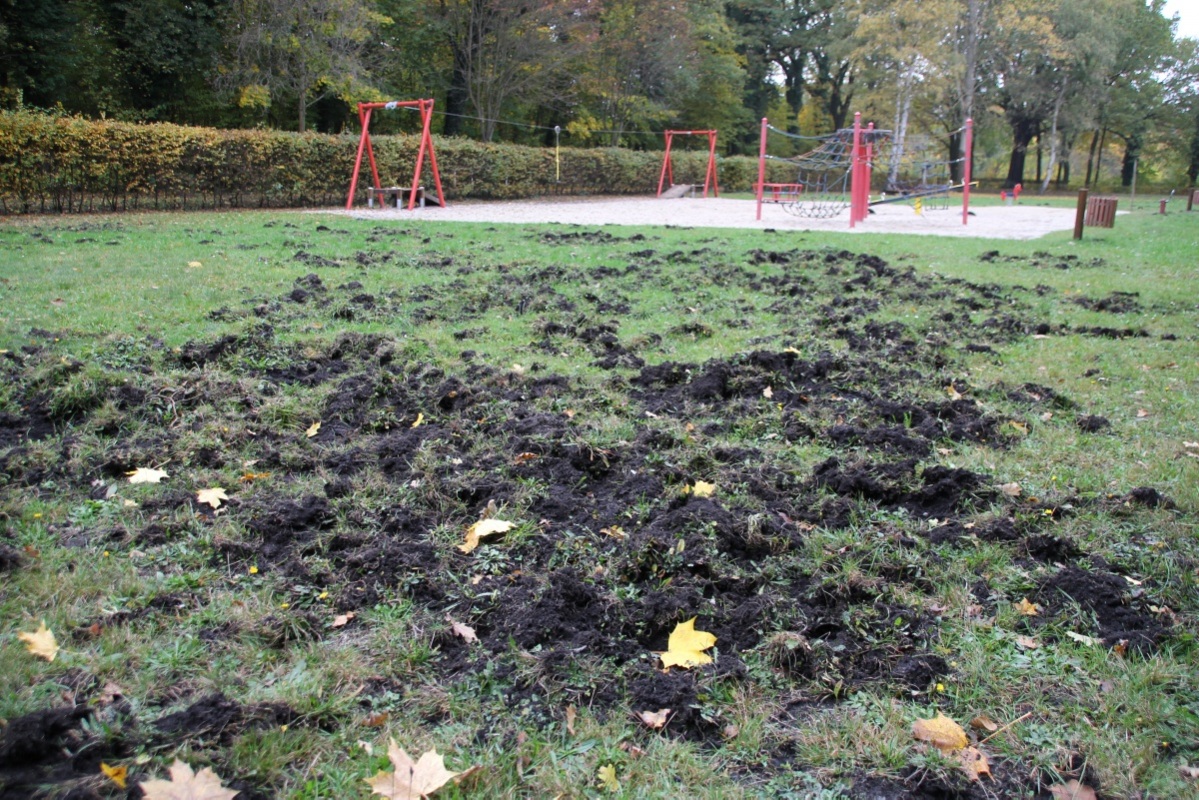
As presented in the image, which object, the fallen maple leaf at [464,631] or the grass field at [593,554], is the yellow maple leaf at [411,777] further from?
the fallen maple leaf at [464,631]

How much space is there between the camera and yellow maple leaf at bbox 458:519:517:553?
8.67 ft

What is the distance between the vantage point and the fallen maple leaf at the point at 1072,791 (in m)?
1.65

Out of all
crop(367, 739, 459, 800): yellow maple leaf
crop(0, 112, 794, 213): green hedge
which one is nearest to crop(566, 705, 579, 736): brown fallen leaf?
crop(367, 739, 459, 800): yellow maple leaf

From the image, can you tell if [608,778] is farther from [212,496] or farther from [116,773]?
[212,496]

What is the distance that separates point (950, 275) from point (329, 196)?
1438 cm

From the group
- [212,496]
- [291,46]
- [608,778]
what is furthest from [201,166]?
[608,778]

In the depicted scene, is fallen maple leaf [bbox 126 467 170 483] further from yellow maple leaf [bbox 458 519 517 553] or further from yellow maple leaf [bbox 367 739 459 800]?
yellow maple leaf [bbox 367 739 459 800]

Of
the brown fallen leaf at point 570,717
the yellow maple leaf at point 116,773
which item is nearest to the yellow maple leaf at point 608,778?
the brown fallen leaf at point 570,717

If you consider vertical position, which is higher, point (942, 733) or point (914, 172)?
point (914, 172)

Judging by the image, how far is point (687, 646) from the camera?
2135 millimetres

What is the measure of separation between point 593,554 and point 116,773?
1.40 metres

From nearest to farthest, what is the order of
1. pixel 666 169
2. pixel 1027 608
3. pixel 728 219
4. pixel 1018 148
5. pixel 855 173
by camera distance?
1. pixel 1027 608
2. pixel 855 173
3. pixel 728 219
4. pixel 666 169
5. pixel 1018 148

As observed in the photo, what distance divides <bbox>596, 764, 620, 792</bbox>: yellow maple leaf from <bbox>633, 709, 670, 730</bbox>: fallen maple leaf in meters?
0.16

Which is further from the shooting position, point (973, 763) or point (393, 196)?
point (393, 196)
